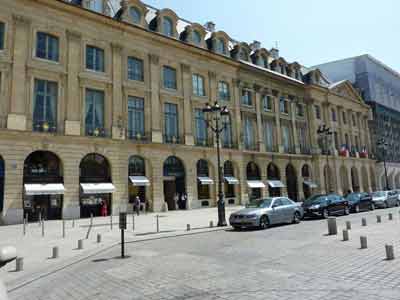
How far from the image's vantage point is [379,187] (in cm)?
5425

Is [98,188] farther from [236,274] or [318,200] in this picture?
[236,274]

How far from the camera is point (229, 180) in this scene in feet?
105

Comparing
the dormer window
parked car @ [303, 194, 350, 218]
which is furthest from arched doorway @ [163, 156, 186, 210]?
the dormer window

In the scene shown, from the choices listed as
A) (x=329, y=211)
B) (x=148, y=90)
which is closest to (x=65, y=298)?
(x=329, y=211)

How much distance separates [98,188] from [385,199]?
24621 mm

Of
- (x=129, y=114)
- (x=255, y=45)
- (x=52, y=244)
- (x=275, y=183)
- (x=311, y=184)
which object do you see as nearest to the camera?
(x=52, y=244)

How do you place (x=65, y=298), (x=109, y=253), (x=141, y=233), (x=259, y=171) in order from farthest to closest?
(x=259, y=171)
(x=141, y=233)
(x=109, y=253)
(x=65, y=298)

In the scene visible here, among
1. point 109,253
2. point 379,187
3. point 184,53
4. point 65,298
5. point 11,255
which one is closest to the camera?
point 11,255

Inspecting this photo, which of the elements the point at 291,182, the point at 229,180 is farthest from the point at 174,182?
the point at 291,182

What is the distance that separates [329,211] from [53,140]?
18950mm

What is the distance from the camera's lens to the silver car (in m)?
14.8

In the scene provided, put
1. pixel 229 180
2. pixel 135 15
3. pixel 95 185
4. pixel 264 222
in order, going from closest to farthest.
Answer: pixel 264 222, pixel 95 185, pixel 135 15, pixel 229 180

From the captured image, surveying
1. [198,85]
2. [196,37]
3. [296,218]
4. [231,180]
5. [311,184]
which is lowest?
[296,218]

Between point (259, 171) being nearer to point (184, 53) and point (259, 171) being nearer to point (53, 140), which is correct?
point (184, 53)
